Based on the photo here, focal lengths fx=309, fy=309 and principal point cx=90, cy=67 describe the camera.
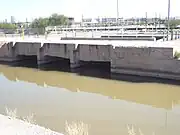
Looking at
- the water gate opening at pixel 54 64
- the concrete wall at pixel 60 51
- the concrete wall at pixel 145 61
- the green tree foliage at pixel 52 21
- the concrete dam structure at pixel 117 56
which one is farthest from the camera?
the green tree foliage at pixel 52 21

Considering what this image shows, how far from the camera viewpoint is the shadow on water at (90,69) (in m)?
17.9

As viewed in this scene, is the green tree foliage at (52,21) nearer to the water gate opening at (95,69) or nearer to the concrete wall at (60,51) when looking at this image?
the concrete wall at (60,51)

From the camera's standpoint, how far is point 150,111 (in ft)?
41.1

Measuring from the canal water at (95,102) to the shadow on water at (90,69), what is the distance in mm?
667

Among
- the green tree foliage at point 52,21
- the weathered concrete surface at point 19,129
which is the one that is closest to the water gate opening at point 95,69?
the weathered concrete surface at point 19,129

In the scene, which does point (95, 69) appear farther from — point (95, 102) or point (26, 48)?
point (95, 102)

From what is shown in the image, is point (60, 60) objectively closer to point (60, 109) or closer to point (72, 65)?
point (72, 65)

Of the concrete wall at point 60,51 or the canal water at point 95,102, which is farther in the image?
the concrete wall at point 60,51

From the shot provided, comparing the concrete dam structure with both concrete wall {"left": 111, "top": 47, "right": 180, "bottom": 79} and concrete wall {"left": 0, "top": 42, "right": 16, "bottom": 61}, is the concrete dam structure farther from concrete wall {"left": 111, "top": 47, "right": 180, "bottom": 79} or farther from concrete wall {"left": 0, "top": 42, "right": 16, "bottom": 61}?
concrete wall {"left": 0, "top": 42, "right": 16, "bottom": 61}

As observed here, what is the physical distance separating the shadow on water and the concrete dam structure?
281 mm

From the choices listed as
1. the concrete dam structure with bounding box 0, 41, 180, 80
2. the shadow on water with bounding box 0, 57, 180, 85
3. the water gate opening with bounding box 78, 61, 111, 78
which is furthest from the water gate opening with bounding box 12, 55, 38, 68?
the water gate opening with bounding box 78, 61, 111, 78

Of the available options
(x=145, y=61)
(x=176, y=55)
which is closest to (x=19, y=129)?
(x=176, y=55)

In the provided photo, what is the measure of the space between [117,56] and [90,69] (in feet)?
11.1

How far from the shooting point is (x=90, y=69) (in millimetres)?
22562
